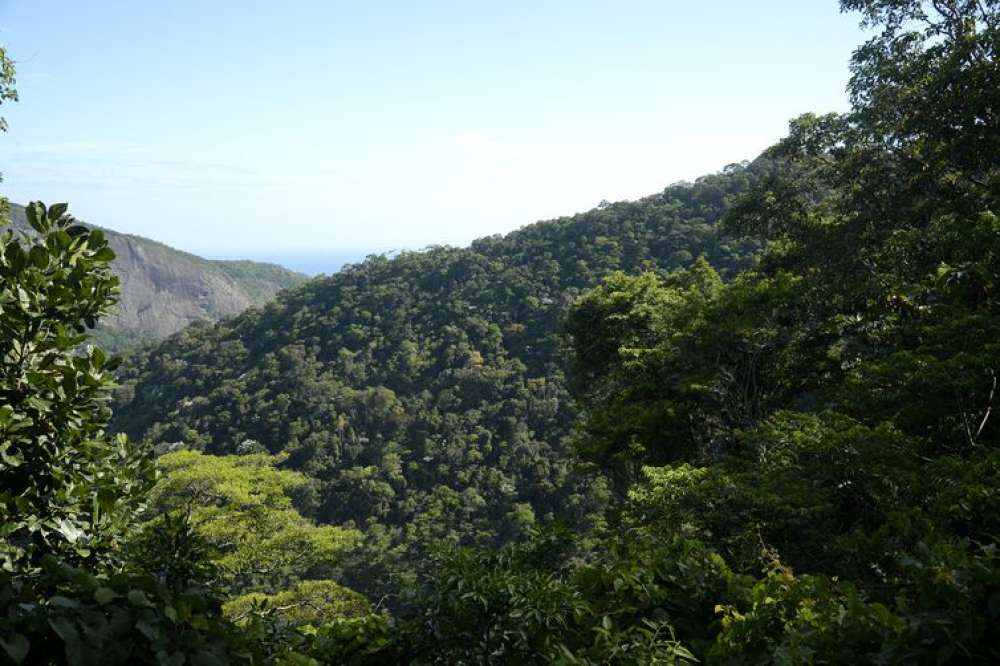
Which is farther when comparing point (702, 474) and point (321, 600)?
point (321, 600)

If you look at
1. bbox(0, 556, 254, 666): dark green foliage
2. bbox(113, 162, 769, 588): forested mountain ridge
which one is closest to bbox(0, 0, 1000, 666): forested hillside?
bbox(0, 556, 254, 666): dark green foliage

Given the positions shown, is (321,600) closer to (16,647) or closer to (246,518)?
(246,518)

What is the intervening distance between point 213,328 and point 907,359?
67187 millimetres

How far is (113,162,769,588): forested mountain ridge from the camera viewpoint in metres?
37.4

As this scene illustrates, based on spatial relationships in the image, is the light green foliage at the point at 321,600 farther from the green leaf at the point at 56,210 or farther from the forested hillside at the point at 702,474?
the green leaf at the point at 56,210

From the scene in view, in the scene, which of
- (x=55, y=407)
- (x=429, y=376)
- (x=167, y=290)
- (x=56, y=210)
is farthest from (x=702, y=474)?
(x=167, y=290)

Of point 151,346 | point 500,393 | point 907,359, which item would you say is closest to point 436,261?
point 500,393

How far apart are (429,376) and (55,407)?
155 feet

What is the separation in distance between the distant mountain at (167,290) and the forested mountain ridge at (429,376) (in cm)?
9670

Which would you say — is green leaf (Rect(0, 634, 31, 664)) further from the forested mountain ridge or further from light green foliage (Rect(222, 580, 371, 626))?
the forested mountain ridge

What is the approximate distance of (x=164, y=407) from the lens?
165 feet

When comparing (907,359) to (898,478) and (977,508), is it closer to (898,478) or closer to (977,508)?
(898,478)

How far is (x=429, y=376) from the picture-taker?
49562 millimetres

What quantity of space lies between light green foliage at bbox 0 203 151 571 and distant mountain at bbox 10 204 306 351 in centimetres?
15621
